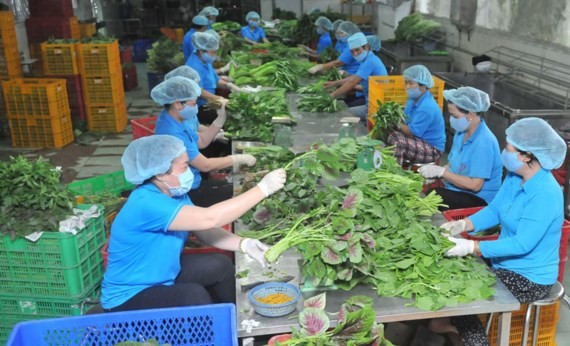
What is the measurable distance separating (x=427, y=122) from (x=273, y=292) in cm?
291

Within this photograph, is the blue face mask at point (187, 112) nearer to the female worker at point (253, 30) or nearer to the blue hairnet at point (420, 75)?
the blue hairnet at point (420, 75)

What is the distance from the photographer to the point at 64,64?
28.8 feet

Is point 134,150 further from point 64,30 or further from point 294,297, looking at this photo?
point 64,30

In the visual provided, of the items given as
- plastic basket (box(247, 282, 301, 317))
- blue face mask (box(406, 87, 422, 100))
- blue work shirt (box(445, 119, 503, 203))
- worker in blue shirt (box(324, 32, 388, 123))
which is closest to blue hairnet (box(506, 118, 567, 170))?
blue work shirt (box(445, 119, 503, 203))

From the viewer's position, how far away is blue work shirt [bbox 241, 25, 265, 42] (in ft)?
36.5

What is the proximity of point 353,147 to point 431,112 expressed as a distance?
3.91ft

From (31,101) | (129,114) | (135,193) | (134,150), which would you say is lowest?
(129,114)

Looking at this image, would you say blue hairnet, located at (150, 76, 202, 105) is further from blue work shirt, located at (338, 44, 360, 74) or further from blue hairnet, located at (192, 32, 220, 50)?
blue work shirt, located at (338, 44, 360, 74)

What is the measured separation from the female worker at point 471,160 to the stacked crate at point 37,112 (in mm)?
5788

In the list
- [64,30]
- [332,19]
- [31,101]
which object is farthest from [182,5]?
[31,101]

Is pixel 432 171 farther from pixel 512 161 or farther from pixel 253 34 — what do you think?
pixel 253 34

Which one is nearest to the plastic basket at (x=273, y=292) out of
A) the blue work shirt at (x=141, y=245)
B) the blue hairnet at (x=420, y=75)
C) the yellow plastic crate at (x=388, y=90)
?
the blue work shirt at (x=141, y=245)

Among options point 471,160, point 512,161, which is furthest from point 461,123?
point 512,161

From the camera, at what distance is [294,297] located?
2.56 meters
